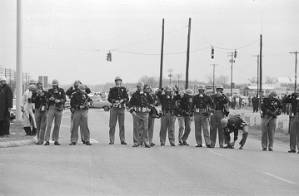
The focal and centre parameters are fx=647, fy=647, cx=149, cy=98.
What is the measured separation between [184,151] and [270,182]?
232 inches

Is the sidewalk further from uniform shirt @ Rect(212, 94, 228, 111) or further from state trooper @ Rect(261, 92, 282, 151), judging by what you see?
state trooper @ Rect(261, 92, 282, 151)

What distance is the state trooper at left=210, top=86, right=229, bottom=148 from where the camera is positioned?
2055 cm

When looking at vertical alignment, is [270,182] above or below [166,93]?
below

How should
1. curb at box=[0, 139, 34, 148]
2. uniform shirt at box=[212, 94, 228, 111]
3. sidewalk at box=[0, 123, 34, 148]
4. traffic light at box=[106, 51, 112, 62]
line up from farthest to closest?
traffic light at box=[106, 51, 112, 62], uniform shirt at box=[212, 94, 228, 111], sidewalk at box=[0, 123, 34, 148], curb at box=[0, 139, 34, 148]

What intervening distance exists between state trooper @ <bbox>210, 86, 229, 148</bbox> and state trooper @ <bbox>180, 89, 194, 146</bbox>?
72cm

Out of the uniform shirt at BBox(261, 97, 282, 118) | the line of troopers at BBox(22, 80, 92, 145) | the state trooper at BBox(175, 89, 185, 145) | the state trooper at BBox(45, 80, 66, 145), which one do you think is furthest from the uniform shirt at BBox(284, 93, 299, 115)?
the state trooper at BBox(45, 80, 66, 145)

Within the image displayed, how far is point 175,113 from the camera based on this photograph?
20453mm

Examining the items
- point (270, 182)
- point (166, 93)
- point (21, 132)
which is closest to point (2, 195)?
point (270, 182)

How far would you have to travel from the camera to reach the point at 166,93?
67.2 ft

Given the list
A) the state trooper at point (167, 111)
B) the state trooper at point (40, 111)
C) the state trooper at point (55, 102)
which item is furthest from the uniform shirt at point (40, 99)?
the state trooper at point (167, 111)

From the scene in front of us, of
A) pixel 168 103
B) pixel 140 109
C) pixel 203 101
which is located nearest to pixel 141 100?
pixel 140 109

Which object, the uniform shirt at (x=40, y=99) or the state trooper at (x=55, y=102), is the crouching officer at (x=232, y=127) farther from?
the uniform shirt at (x=40, y=99)

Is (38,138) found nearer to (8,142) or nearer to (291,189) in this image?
(8,142)

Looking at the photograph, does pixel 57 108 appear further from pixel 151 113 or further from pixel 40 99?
pixel 151 113
